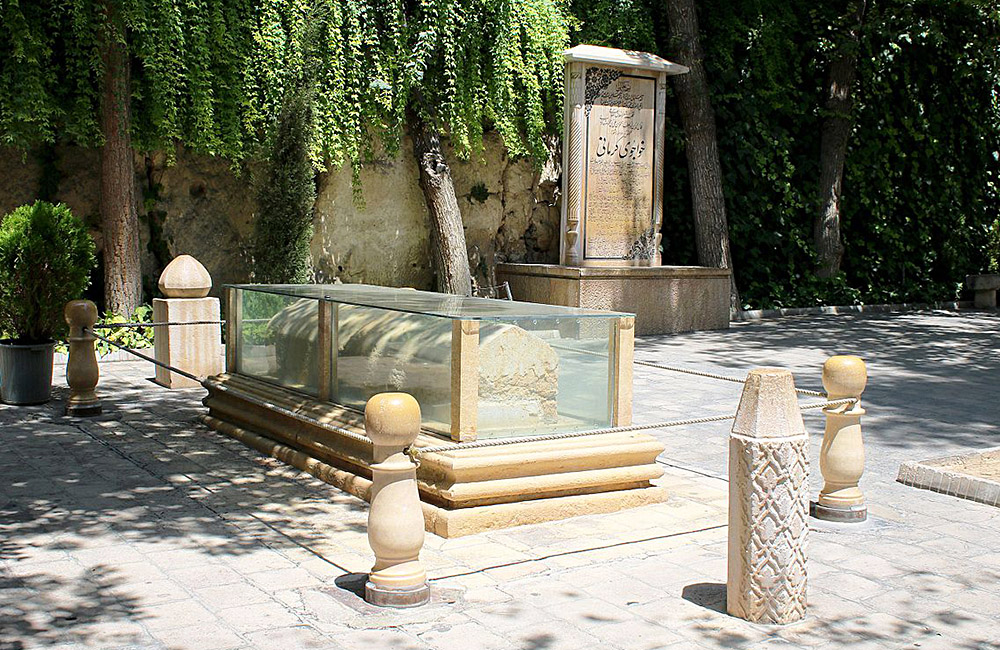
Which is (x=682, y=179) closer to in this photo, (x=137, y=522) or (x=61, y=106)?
(x=61, y=106)

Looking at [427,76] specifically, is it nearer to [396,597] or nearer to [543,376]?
[543,376]

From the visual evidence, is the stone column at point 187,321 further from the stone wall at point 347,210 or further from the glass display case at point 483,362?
the glass display case at point 483,362

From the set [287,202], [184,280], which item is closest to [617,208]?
[287,202]

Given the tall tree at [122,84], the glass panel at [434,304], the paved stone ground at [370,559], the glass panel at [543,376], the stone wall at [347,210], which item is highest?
the tall tree at [122,84]

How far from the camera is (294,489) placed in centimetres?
614

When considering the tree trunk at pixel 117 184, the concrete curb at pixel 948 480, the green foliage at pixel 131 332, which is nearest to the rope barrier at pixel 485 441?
the concrete curb at pixel 948 480

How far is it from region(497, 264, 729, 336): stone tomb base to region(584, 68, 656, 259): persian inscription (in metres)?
0.44

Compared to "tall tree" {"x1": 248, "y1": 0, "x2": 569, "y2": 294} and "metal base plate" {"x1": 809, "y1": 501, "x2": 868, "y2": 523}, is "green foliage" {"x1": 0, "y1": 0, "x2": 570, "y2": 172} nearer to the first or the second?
"tall tree" {"x1": 248, "y1": 0, "x2": 569, "y2": 294}

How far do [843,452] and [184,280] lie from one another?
21.4 feet

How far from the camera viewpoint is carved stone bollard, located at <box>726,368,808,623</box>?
13.7 ft

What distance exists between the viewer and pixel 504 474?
5.40m

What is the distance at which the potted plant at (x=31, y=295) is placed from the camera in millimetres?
8352

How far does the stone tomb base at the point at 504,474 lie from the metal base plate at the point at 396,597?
2.69 ft

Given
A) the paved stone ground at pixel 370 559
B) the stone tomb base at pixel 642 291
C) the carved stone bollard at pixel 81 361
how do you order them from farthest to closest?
the stone tomb base at pixel 642 291 < the carved stone bollard at pixel 81 361 < the paved stone ground at pixel 370 559
